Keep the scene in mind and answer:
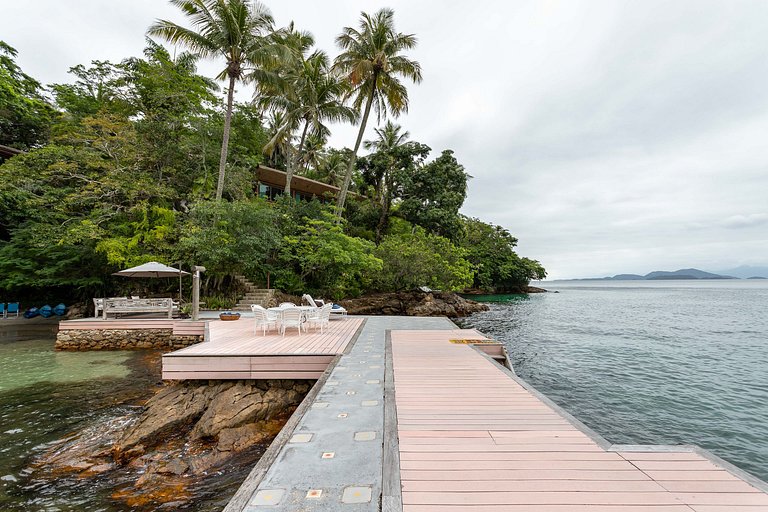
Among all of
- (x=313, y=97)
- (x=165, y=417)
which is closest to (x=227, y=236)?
(x=165, y=417)

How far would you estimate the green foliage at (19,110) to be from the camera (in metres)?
19.4

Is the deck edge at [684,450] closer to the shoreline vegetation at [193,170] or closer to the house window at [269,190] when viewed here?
the shoreline vegetation at [193,170]

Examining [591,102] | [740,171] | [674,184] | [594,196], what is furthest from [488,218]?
A: [591,102]

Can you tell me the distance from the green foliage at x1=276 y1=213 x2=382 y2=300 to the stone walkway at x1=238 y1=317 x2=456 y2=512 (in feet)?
39.9

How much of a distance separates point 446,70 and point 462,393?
16559mm

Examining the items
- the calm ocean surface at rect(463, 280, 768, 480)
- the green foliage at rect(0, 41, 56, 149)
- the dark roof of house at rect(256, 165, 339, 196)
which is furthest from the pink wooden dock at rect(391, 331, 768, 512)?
the green foliage at rect(0, 41, 56, 149)

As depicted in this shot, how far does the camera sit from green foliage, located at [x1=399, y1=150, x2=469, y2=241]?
91.5 feet

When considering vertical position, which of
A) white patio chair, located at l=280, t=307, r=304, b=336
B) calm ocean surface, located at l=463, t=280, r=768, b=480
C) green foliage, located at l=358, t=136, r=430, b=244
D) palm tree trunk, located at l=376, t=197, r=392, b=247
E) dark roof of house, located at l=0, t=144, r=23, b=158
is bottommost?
calm ocean surface, located at l=463, t=280, r=768, b=480

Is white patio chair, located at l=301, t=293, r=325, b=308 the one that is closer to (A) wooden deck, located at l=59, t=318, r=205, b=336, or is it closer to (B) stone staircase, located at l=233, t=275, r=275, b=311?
(A) wooden deck, located at l=59, t=318, r=205, b=336

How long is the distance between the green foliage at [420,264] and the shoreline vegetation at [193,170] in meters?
0.10

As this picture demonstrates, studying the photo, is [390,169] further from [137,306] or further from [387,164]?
[137,306]

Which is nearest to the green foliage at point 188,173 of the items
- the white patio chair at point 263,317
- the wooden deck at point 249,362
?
the white patio chair at point 263,317

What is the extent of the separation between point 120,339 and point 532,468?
12919mm

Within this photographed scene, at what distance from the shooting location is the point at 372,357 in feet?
19.7
